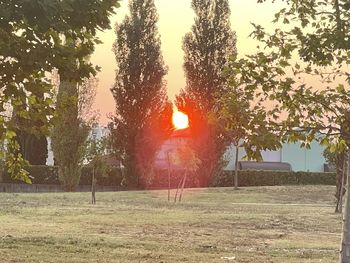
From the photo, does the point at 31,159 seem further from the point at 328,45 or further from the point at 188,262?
the point at 328,45

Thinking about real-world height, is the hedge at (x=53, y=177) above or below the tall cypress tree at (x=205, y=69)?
below

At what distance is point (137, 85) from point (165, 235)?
37.2 m

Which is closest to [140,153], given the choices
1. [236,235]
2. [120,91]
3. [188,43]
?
[120,91]

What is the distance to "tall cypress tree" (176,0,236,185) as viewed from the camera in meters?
53.5

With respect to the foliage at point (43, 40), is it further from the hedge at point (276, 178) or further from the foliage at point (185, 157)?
the hedge at point (276, 178)

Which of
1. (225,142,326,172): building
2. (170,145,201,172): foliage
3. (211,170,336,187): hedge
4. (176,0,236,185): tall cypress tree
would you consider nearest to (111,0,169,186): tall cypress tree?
(176,0,236,185): tall cypress tree

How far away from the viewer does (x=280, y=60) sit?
999cm

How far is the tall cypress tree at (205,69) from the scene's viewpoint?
176 ft

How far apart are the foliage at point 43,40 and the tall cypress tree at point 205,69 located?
1603 inches

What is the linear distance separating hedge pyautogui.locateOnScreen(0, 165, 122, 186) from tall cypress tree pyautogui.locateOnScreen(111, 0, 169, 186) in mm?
1252

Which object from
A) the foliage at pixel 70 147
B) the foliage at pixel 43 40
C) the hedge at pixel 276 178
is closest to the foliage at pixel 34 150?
the foliage at pixel 70 147

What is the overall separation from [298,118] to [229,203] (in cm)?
2783

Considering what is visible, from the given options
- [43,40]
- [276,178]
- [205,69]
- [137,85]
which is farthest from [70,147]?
[43,40]

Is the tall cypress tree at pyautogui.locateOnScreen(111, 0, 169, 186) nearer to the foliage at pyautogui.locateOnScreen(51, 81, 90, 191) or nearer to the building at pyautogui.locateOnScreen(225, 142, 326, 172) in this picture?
the foliage at pyautogui.locateOnScreen(51, 81, 90, 191)
